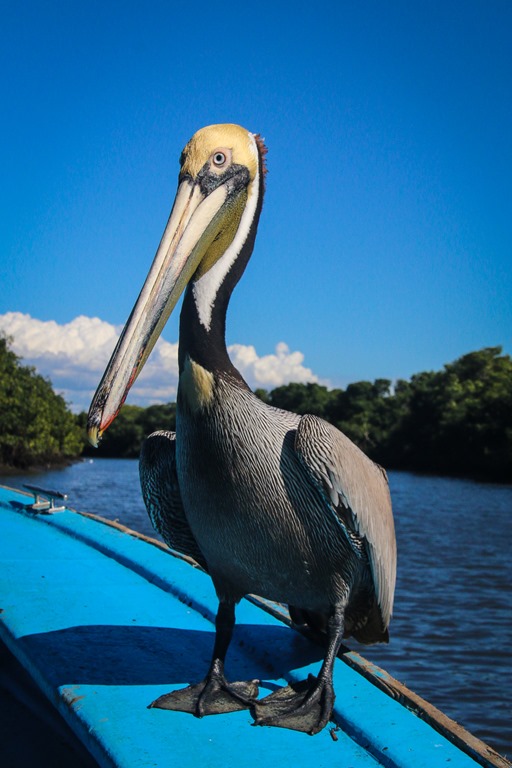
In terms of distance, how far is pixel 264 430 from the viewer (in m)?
2.29

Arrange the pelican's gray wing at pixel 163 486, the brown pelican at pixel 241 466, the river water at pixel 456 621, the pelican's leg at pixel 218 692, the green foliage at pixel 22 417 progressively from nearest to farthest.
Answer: the brown pelican at pixel 241 466, the pelican's leg at pixel 218 692, the pelican's gray wing at pixel 163 486, the river water at pixel 456 621, the green foliage at pixel 22 417

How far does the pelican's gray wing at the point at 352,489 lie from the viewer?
2.22 m

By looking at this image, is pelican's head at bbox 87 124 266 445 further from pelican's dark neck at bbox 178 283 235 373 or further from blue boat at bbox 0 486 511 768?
blue boat at bbox 0 486 511 768

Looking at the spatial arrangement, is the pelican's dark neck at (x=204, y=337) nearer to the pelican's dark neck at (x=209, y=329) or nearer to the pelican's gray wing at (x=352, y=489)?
the pelican's dark neck at (x=209, y=329)

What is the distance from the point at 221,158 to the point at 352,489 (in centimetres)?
111

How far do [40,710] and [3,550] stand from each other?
1.47 m

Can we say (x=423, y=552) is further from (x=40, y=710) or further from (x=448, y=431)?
(x=448, y=431)

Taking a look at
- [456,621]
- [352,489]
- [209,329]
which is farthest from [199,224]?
[456,621]

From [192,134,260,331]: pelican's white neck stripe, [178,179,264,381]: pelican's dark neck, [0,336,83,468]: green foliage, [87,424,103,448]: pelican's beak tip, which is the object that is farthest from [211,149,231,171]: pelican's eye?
[0,336,83,468]: green foliage

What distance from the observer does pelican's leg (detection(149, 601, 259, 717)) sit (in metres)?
2.33

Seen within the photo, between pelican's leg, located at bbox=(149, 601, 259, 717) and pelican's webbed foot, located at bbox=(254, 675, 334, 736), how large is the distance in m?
0.07

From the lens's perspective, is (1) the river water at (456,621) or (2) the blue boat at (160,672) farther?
(1) the river water at (456,621)

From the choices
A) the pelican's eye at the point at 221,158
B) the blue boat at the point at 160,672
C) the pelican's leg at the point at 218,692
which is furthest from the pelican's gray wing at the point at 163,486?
the pelican's eye at the point at 221,158

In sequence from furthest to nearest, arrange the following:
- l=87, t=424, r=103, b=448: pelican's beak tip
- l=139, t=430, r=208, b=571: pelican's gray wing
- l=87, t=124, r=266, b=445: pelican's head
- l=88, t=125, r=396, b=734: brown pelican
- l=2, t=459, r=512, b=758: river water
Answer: l=2, t=459, r=512, b=758: river water → l=139, t=430, r=208, b=571: pelican's gray wing → l=88, t=125, r=396, b=734: brown pelican → l=87, t=124, r=266, b=445: pelican's head → l=87, t=424, r=103, b=448: pelican's beak tip
